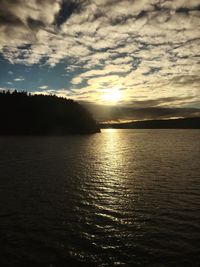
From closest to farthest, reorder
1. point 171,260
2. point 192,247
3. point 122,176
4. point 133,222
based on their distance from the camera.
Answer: point 171,260, point 192,247, point 133,222, point 122,176

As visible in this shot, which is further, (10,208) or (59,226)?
(10,208)

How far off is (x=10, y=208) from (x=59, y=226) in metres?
6.14

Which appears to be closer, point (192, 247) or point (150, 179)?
point (192, 247)

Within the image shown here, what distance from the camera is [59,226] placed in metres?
18.0

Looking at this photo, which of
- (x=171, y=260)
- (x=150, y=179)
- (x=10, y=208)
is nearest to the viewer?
(x=171, y=260)

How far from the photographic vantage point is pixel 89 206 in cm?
2252

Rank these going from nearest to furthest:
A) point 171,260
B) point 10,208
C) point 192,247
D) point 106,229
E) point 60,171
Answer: point 171,260
point 192,247
point 106,229
point 10,208
point 60,171

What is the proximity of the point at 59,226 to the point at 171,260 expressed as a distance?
8601mm

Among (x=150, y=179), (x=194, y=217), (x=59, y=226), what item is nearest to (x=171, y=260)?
(x=194, y=217)

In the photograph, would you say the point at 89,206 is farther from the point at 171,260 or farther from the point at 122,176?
the point at 122,176

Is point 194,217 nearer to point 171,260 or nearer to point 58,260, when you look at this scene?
point 171,260

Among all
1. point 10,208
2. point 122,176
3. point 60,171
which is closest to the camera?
point 10,208

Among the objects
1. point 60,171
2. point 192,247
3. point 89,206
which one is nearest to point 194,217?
point 192,247

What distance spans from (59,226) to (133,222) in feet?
19.4
